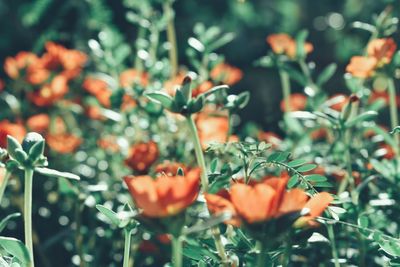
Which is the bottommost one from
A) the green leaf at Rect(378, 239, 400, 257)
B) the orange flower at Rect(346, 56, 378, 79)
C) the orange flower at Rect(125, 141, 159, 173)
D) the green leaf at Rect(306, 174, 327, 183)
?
the orange flower at Rect(125, 141, 159, 173)

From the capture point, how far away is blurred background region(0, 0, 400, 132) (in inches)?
94.3

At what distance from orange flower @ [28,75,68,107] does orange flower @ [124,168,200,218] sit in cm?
104

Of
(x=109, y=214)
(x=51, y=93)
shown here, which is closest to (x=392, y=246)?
(x=109, y=214)

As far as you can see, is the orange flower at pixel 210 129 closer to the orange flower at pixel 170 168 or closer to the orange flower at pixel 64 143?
the orange flower at pixel 170 168

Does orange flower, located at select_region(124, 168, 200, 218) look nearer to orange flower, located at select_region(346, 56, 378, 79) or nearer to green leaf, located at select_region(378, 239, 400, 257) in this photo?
green leaf, located at select_region(378, 239, 400, 257)

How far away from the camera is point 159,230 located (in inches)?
23.9

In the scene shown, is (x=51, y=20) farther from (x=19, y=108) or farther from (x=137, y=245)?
(x=137, y=245)

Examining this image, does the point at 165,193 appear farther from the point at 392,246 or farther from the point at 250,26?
the point at 250,26

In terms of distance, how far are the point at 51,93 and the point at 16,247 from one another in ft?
3.13

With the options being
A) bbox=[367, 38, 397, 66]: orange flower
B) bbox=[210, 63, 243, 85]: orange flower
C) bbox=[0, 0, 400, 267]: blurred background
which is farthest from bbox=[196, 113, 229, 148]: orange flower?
bbox=[0, 0, 400, 267]: blurred background

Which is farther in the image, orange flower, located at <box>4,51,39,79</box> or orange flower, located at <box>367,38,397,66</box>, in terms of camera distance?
orange flower, located at <box>4,51,39,79</box>

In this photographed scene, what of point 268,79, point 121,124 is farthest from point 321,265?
point 268,79

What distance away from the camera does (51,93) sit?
5.25 feet

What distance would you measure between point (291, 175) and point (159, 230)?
244mm
